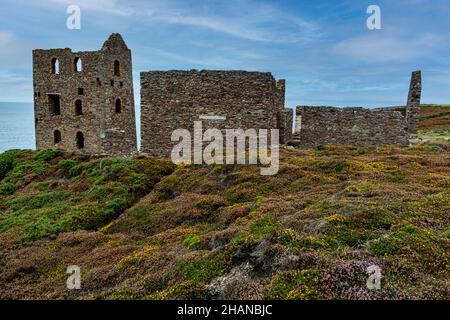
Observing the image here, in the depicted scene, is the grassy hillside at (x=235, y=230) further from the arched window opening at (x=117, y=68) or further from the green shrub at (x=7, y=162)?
the arched window opening at (x=117, y=68)

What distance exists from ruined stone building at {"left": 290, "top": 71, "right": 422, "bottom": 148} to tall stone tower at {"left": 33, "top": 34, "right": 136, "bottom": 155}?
2194 centimetres

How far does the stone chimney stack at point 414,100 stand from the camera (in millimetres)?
27453

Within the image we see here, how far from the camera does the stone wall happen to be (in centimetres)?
2586

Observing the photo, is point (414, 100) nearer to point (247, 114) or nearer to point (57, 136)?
point (247, 114)

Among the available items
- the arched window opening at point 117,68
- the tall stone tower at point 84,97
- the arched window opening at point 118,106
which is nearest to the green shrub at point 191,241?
the tall stone tower at point 84,97

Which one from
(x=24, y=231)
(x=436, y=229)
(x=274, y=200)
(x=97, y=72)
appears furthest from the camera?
(x=97, y=72)

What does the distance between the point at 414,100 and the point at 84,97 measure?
36.9 metres

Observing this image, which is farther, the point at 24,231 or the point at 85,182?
the point at 85,182

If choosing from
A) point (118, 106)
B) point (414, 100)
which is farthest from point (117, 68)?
point (414, 100)

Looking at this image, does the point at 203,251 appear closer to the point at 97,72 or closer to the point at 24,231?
the point at 24,231

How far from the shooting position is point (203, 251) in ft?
33.8
